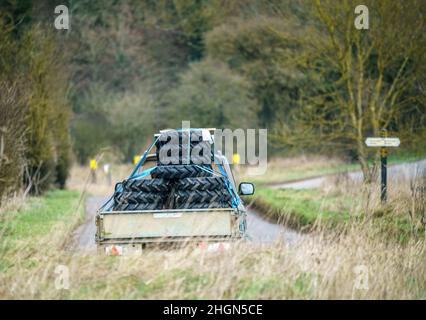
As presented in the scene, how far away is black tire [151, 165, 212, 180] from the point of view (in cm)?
1077

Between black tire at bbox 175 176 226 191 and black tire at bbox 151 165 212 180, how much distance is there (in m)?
0.25

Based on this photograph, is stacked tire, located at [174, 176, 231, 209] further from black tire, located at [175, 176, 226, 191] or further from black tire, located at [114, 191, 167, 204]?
black tire, located at [114, 191, 167, 204]

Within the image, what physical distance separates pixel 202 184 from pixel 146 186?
75 cm

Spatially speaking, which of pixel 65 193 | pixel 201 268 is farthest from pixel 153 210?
pixel 65 193

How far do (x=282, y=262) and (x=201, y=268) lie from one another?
0.94m

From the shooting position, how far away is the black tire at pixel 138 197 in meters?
10.6

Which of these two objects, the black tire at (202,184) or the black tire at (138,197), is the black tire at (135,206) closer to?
the black tire at (138,197)

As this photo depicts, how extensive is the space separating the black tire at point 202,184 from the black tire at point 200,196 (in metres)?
0.04

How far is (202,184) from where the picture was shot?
34.6ft

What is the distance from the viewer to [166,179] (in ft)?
35.4

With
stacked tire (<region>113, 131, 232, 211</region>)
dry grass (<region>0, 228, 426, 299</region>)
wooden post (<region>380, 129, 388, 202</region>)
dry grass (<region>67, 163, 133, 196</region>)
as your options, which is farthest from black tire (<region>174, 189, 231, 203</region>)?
dry grass (<region>67, 163, 133, 196</region>)

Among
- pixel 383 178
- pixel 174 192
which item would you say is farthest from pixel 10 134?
→ pixel 383 178
